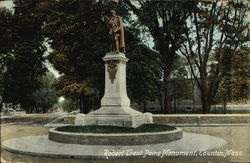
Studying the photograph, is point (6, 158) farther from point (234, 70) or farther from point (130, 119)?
point (234, 70)

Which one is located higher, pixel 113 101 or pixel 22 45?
pixel 22 45

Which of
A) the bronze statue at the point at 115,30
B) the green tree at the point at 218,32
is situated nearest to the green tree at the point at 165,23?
the green tree at the point at 218,32

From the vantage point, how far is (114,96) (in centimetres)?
1501

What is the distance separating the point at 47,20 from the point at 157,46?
337 inches

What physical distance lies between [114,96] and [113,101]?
231 millimetres

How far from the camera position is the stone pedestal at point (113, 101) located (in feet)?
47.4

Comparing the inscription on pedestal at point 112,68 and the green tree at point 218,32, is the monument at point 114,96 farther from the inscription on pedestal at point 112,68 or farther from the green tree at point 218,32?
the green tree at point 218,32

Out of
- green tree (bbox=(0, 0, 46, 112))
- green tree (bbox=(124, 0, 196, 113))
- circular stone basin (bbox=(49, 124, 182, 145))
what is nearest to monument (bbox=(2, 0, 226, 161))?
circular stone basin (bbox=(49, 124, 182, 145))

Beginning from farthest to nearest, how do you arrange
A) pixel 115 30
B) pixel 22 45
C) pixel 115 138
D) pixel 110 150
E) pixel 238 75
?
pixel 238 75 < pixel 22 45 < pixel 115 30 < pixel 115 138 < pixel 110 150

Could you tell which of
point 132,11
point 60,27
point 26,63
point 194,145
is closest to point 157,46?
point 132,11

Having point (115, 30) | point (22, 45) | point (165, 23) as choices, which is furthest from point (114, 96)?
point (22, 45)

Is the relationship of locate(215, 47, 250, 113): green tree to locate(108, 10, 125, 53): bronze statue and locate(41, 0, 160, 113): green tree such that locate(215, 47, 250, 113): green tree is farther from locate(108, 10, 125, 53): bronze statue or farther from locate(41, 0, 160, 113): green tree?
locate(108, 10, 125, 53): bronze statue

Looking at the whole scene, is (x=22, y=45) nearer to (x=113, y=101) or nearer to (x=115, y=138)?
(x=113, y=101)

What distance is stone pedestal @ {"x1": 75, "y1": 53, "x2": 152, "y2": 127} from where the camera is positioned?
1445 centimetres
